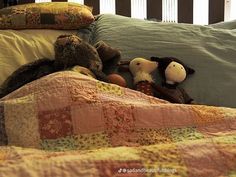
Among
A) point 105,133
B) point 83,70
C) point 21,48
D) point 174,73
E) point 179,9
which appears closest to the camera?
point 105,133

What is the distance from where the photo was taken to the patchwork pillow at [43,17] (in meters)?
1.60

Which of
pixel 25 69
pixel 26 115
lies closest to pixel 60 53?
pixel 25 69

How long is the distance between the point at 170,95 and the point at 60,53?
0.38m

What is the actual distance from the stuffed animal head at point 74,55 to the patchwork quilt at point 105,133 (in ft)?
0.50

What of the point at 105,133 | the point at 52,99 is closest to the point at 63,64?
the point at 52,99

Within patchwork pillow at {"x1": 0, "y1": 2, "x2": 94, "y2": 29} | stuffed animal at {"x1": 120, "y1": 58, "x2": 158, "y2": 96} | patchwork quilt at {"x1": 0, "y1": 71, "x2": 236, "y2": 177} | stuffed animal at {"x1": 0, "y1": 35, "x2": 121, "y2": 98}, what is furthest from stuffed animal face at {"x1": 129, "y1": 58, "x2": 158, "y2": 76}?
patchwork pillow at {"x1": 0, "y1": 2, "x2": 94, "y2": 29}

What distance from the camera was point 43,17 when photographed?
1.61 meters

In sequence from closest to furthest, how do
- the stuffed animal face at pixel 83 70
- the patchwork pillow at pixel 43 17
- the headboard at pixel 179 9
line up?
the stuffed animal face at pixel 83 70 < the patchwork pillow at pixel 43 17 < the headboard at pixel 179 9

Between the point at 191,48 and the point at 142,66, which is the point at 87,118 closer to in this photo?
the point at 142,66

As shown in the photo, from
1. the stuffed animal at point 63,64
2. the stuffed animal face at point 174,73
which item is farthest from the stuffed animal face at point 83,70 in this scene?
the stuffed animal face at point 174,73

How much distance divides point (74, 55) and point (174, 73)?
34 centimetres

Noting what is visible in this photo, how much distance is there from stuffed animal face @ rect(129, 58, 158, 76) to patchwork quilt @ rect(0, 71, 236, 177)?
222 millimetres

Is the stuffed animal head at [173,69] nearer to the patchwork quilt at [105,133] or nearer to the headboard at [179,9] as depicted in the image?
the patchwork quilt at [105,133]

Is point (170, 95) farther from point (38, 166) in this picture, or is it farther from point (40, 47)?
point (38, 166)
